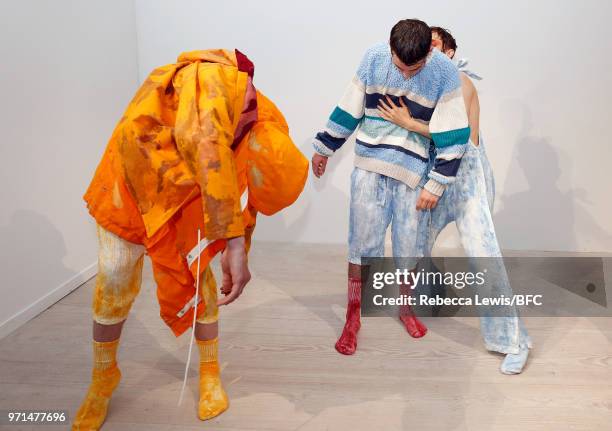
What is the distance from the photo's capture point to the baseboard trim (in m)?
2.11

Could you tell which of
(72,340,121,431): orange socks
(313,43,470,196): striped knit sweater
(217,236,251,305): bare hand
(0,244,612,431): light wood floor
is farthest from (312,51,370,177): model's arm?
(72,340,121,431): orange socks

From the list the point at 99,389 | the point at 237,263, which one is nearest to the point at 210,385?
the point at 99,389

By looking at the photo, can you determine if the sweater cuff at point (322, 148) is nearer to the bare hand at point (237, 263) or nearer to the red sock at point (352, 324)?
the red sock at point (352, 324)

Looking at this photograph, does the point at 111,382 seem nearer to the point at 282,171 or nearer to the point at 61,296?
the point at 282,171

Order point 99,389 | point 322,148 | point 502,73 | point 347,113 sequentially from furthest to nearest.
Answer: point 502,73
point 322,148
point 347,113
point 99,389

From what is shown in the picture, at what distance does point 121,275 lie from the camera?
1.42 metres

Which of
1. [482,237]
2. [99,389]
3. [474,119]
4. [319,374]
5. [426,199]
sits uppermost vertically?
[474,119]

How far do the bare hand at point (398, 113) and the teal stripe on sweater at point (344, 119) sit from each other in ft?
0.42

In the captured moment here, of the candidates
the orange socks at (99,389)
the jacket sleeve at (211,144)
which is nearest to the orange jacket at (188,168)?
the jacket sleeve at (211,144)

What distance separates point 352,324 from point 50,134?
60.2 inches

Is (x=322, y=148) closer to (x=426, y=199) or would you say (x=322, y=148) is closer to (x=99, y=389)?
(x=426, y=199)

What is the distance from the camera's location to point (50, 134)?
2361 millimetres

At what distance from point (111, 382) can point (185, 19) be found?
85.2 inches

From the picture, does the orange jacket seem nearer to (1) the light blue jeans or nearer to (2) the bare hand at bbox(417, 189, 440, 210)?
(2) the bare hand at bbox(417, 189, 440, 210)
